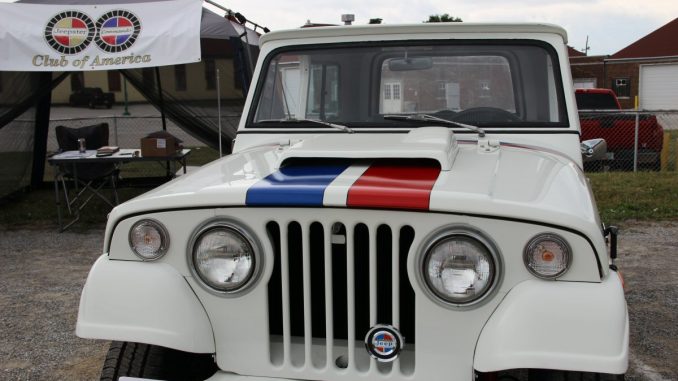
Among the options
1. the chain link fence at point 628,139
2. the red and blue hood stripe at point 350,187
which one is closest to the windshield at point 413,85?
the red and blue hood stripe at point 350,187

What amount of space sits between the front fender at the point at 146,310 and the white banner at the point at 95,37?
559 centimetres

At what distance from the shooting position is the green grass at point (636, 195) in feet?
24.9

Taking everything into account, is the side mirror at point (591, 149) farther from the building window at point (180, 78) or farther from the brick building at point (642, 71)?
the brick building at point (642, 71)

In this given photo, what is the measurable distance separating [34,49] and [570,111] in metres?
6.32

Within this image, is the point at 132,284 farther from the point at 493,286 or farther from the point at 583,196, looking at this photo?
the point at 583,196

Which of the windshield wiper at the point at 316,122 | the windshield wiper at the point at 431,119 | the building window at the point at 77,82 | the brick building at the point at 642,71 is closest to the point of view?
the windshield wiper at the point at 431,119

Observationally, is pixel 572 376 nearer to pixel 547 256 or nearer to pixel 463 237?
Answer: pixel 547 256

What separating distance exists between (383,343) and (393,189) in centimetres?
48

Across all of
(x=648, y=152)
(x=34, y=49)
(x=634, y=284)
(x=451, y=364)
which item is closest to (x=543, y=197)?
(x=451, y=364)

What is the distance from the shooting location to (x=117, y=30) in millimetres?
7809

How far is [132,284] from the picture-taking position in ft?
7.47

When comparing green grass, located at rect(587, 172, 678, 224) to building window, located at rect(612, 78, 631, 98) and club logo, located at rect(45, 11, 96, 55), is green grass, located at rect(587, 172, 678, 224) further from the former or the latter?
building window, located at rect(612, 78, 631, 98)

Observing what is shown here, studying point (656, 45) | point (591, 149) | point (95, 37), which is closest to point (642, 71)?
point (656, 45)

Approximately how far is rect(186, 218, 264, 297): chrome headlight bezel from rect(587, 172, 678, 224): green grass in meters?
5.94
